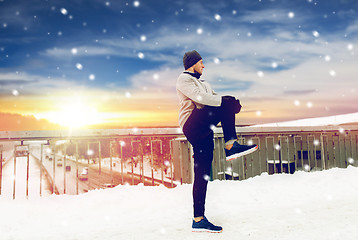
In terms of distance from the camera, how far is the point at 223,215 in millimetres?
3484

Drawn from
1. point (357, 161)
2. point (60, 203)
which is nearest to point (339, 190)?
point (60, 203)

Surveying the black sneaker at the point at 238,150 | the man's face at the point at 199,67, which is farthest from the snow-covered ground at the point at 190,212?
the man's face at the point at 199,67

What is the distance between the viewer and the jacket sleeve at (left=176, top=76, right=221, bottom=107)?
107 inches

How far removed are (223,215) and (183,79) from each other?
1723 mm

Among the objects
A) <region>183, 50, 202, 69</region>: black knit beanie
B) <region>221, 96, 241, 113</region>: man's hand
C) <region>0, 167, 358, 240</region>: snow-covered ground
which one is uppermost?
<region>183, 50, 202, 69</region>: black knit beanie

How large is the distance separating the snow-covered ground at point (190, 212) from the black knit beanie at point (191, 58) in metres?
1.68

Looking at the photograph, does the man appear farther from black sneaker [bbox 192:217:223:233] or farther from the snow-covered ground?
the snow-covered ground

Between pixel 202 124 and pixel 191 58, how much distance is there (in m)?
0.72

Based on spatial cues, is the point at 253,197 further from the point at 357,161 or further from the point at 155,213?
the point at 357,161

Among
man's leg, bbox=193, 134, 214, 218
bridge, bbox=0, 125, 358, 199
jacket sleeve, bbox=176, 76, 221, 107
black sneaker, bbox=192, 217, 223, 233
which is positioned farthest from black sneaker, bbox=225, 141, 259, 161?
bridge, bbox=0, 125, 358, 199

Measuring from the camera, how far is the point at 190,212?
12.1ft

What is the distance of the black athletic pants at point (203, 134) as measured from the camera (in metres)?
2.79

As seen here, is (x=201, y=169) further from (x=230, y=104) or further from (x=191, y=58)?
(x=191, y=58)

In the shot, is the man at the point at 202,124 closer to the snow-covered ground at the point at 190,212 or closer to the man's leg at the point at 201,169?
the man's leg at the point at 201,169
